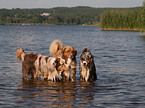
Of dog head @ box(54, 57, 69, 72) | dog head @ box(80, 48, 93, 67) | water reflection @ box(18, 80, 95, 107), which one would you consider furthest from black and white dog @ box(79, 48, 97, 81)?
dog head @ box(54, 57, 69, 72)

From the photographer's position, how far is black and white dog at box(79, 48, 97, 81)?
38.5 feet

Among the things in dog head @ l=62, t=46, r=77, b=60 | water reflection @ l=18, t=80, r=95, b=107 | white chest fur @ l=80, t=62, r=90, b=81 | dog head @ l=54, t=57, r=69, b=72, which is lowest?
water reflection @ l=18, t=80, r=95, b=107

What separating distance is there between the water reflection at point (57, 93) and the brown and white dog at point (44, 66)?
0.33 meters

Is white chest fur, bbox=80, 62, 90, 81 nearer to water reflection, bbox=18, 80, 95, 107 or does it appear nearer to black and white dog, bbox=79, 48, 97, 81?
black and white dog, bbox=79, 48, 97, 81

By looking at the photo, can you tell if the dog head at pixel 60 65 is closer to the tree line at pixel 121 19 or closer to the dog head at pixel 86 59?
the dog head at pixel 86 59

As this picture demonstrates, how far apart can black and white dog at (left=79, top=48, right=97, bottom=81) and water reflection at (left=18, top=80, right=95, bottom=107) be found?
1.02 ft

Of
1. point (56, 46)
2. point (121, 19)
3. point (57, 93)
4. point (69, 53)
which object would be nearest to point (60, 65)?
point (69, 53)

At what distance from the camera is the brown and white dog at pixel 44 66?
11.8 meters

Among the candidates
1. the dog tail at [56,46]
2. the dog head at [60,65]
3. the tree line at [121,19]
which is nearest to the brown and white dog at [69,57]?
the dog tail at [56,46]

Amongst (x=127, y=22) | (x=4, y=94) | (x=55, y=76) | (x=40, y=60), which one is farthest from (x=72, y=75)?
(x=127, y=22)

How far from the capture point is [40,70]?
12.2 m

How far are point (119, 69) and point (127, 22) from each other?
5925cm

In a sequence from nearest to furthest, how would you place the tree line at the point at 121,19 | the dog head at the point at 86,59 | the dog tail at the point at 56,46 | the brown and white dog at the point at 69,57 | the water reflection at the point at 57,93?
the water reflection at the point at 57,93
the dog head at the point at 86,59
the brown and white dog at the point at 69,57
the dog tail at the point at 56,46
the tree line at the point at 121,19

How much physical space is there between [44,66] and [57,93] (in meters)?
1.87
